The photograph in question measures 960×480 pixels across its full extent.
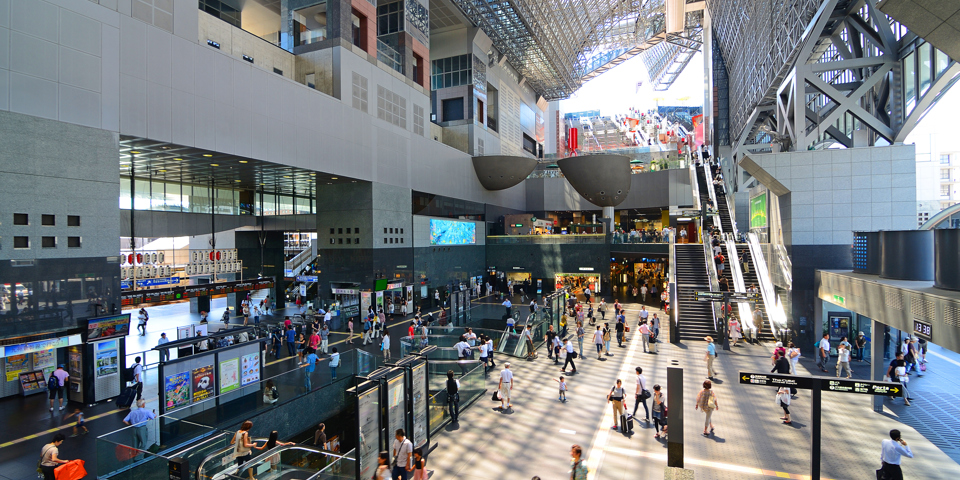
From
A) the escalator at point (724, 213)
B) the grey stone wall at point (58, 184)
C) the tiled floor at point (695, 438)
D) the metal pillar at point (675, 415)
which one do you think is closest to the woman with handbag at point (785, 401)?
the tiled floor at point (695, 438)

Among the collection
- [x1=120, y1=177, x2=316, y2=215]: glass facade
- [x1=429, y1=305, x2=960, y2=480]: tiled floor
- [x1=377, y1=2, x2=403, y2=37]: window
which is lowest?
[x1=429, y1=305, x2=960, y2=480]: tiled floor

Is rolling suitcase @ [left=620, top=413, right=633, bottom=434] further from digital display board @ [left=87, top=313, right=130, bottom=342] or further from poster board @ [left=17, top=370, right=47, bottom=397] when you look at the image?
poster board @ [left=17, top=370, right=47, bottom=397]

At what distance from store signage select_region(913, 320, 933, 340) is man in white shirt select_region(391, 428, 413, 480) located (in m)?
9.62

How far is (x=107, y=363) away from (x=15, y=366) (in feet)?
7.75

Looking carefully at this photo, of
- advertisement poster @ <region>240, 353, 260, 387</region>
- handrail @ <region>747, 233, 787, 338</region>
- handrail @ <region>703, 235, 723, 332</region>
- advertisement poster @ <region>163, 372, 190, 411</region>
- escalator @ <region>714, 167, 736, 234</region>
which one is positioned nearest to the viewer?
advertisement poster @ <region>163, 372, 190, 411</region>

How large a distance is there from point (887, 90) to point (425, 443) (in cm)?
1951

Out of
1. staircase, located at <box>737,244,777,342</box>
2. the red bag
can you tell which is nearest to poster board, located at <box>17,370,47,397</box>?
the red bag

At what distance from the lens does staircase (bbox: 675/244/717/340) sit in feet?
62.7

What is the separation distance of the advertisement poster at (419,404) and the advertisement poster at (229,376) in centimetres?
508

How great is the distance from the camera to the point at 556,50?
4500 cm

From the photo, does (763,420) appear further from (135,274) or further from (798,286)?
(135,274)

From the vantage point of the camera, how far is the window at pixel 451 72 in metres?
36.4

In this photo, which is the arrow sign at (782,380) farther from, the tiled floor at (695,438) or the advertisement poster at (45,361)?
the advertisement poster at (45,361)

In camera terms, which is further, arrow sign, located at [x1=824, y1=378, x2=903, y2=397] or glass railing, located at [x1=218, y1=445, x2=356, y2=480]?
glass railing, located at [x1=218, y1=445, x2=356, y2=480]
